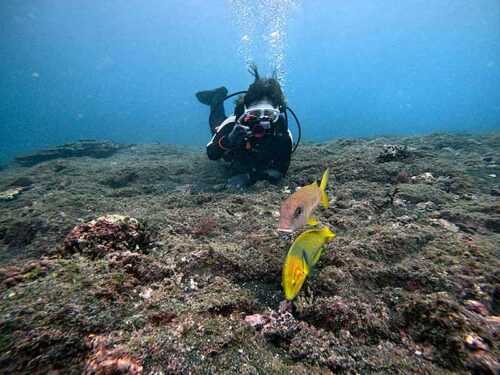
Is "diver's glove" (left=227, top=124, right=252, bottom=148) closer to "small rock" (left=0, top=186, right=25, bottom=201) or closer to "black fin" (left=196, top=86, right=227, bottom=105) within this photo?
"small rock" (left=0, top=186, right=25, bottom=201)

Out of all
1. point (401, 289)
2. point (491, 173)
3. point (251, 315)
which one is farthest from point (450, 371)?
point (491, 173)

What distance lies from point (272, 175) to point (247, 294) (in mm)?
4069

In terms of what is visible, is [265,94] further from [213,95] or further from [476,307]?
[213,95]

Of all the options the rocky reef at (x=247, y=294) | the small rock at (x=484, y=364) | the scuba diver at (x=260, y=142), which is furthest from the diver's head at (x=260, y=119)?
the small rock at (x=484, y=364)

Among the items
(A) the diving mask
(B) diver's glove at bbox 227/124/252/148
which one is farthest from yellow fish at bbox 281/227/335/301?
(A) the diving mask

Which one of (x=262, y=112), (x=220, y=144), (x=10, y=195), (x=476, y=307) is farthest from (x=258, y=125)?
(x=10, y=195)

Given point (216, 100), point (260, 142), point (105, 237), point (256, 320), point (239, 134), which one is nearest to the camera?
point (256, 320)

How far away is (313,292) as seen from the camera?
2418 mm

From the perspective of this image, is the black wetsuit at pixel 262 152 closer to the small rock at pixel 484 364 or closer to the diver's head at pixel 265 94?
the diver's head at pixel 265 94

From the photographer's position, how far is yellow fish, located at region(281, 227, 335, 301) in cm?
172

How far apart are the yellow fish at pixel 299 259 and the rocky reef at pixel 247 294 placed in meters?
0.58

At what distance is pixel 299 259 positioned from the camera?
1750 millimetres

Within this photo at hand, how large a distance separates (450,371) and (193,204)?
13.9 ft

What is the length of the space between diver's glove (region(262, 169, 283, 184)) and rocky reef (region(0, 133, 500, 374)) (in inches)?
69.7
